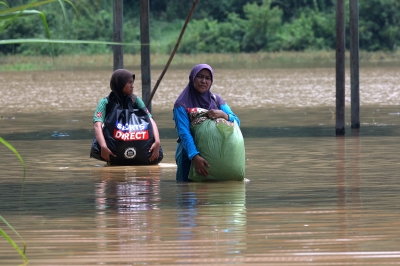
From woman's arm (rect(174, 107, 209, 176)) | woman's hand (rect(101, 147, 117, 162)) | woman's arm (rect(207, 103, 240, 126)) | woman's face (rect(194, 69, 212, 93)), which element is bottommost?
woman's hand (rect(101, 147, 117, 162))

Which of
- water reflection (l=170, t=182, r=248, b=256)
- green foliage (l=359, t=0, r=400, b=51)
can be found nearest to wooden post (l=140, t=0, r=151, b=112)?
water reflection (l=170, t=182, r=248, b=256)

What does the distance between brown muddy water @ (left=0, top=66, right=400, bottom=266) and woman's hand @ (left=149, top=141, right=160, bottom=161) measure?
6.4 inches

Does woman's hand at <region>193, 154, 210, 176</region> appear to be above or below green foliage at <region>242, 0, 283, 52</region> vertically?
below

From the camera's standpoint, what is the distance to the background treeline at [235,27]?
69.4 metres

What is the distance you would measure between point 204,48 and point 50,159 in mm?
61742

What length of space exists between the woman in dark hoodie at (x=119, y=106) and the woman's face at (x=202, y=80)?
1666 millimetres

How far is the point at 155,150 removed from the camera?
1098cm

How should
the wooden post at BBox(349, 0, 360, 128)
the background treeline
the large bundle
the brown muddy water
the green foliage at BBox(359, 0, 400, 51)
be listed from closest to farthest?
1. the brown muddy water
2. the large bundle
3. the wooden post at BBox(349, 0, 360, 128)
4. the green foliage at BBox(359, 0, 400, 51)
5. the background treeline

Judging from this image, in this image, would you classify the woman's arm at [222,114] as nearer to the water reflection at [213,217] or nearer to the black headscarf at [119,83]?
the water reflection at [213,217]

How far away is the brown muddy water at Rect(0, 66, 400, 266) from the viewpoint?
5793 millimetres

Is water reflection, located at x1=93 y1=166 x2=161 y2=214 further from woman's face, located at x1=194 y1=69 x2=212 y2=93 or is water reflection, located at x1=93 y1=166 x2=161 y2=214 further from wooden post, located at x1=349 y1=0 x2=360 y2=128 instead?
wooden post, located at x1=349 y1=0 x2=360 y2=128

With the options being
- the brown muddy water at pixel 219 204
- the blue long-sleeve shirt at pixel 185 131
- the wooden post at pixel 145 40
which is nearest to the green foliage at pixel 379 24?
the brown muddy water at pixel 219 204

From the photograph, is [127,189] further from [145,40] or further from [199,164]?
[145,40]

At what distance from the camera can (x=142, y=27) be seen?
46.8 ft
